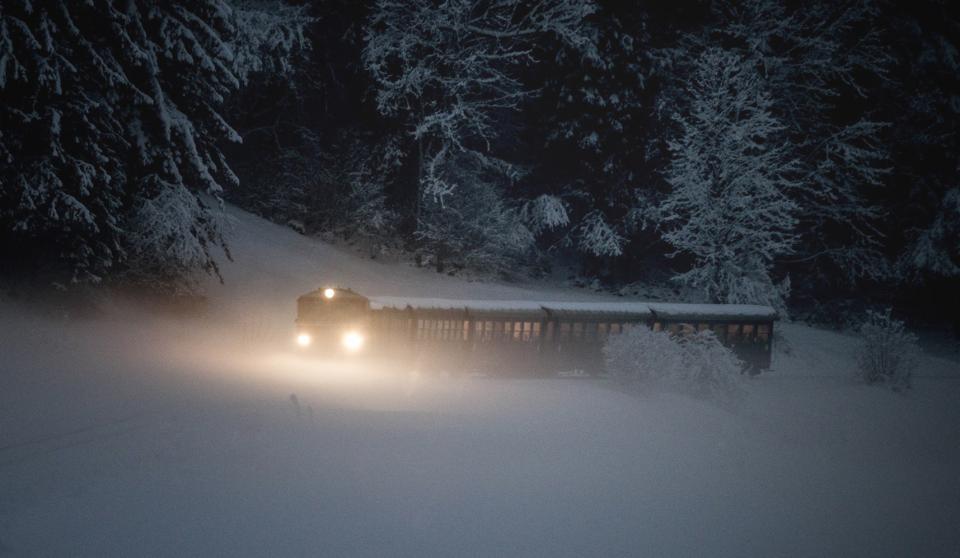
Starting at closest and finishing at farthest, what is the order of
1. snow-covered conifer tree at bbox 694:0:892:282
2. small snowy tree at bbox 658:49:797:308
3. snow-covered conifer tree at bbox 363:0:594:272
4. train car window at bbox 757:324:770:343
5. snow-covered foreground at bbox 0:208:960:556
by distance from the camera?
1. snow-covered foreground at bbox 0:208:960:556
2. train car window at bbox 757:324:770:343
3. small snowy tree at bbox 658:49:797:308
4. snow-covered conifer tree at bbox 363:0:594:272
5. snow-covered conifer tree at bbox 694:0:892:282

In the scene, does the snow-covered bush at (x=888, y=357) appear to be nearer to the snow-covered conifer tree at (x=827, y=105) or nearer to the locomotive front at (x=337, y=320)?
the snow-covered conifer tree at (x=827, y=105)

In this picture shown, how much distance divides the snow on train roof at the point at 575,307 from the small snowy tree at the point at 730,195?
4651mm

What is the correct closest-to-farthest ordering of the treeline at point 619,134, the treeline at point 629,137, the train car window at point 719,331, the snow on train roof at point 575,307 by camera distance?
the snow on train roof at point 575,307, the train car window at point 719,331, the treeline at point 629,137, the treeline at point 619,134

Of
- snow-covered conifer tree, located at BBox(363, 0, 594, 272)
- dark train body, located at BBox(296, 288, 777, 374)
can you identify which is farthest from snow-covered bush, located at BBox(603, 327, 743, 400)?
snow-covered conifer tree, located at BBox(363, 0, 594, 272)

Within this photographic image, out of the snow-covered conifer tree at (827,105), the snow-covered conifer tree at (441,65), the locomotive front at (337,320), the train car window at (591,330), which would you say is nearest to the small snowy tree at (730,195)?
the snow-covered conifer tree at (827,105)

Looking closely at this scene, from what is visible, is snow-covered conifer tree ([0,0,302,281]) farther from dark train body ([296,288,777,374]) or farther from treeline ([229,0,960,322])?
treeline ([229,0,960,322])

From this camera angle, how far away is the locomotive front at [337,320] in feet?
47.6

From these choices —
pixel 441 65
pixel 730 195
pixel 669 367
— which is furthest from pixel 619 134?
pixel 669 367

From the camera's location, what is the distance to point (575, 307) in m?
15.8

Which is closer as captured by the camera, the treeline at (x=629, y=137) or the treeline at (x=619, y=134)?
the treeline at (x=629, y=137)

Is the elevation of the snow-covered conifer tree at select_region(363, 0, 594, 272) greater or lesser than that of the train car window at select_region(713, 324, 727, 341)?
greater

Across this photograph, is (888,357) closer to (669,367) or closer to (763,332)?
(763,332)

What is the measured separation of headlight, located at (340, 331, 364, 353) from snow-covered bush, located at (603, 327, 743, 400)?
6506mm

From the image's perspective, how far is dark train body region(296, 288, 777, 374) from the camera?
14.5 m
